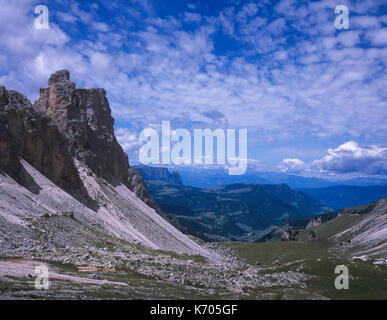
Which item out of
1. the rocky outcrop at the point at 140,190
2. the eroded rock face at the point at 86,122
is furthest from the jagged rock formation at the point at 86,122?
the rocky outcrop at the point at 140,190

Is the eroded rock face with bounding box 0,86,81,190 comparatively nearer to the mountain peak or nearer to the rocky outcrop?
the mountain peak

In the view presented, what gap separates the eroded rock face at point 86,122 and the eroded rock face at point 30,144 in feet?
68.8

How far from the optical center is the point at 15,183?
70750 mm

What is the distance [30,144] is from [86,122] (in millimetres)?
41855

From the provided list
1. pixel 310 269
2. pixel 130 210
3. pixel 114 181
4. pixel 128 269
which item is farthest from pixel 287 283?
pixel 114 181

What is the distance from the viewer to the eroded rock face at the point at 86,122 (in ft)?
391

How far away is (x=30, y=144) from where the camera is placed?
280 ft

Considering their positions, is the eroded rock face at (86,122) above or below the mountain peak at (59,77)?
below

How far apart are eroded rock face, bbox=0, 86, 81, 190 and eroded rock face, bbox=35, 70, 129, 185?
21.0 meters

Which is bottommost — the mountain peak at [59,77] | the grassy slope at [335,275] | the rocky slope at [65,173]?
the grassy slope at [335,275]

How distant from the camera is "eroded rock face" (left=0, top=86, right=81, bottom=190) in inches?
2972

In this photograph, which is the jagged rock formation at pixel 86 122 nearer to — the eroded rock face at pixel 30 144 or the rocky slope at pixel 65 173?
the rocky slope at pixel 65 173

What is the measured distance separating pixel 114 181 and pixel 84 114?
3064cm
